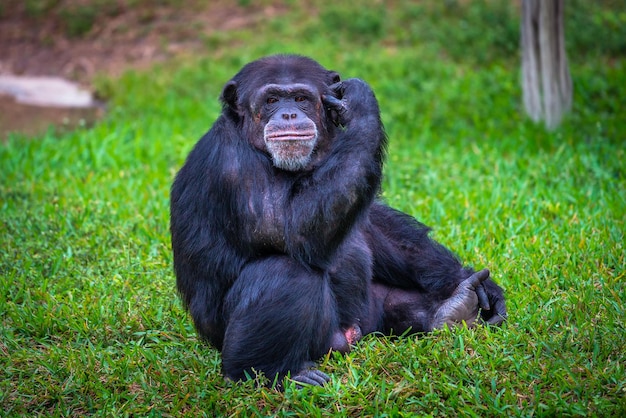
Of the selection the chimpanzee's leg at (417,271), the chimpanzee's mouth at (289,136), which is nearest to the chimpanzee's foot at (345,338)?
the chimpanzee's leg at (417,271)

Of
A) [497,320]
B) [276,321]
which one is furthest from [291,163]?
[497,320]

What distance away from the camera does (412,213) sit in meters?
6.53

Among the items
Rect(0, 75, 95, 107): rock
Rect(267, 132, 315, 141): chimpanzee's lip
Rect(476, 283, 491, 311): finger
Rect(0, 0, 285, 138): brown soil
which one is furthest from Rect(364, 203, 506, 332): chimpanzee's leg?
Rect(0, 0, 285, 138): brown soil

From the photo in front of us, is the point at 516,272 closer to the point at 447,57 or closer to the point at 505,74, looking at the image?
the point at 505,74

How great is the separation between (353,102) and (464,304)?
1341 millimetres

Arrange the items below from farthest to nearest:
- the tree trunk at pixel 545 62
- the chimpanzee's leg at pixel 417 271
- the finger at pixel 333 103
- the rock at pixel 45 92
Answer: the rock at pixel 45 92, the tree trunk at pixel 545 62, the chimpanzee's leg at pixel 417 271, the finger at pixel 333 103

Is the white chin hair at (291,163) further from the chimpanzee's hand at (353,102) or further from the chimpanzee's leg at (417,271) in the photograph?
the chimpanzee's leg at (417,271)

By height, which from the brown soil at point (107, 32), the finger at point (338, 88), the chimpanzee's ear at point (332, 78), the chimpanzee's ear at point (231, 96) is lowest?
the brown soil at point (107, 32)

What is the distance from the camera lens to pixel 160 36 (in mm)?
12500

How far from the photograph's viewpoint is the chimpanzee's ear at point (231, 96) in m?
4.55

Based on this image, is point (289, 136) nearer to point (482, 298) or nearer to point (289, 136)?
point (289, 136)

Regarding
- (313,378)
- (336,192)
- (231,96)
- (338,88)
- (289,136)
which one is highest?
(338,88)

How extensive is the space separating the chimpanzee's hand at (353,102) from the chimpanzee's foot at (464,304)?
3.84 feet

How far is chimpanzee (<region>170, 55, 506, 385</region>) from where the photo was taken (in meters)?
4.18
